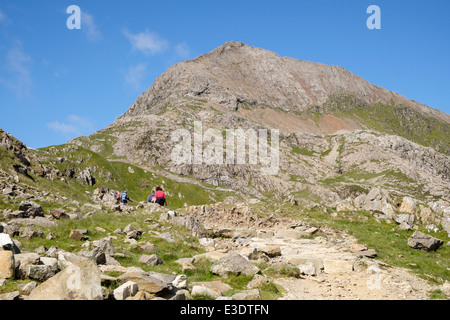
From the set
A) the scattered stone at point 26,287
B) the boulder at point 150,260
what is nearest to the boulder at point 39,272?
the scattered stone at point 26,287

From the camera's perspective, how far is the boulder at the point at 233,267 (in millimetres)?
15070

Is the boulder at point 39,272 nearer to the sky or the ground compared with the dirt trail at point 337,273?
nearer to the sky

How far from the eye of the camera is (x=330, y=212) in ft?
133

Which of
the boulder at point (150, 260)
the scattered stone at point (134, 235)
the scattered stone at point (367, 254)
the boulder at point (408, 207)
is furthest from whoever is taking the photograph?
the boulder at point (408, 207)

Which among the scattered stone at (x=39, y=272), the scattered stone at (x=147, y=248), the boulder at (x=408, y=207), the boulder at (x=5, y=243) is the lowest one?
the scattered stone at (x=147, y=248)

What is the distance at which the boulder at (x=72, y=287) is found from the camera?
8594mm

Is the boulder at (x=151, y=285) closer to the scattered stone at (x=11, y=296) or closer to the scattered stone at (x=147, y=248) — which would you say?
the scattered stone at (x=11, y=296)

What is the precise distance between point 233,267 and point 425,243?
18964mm

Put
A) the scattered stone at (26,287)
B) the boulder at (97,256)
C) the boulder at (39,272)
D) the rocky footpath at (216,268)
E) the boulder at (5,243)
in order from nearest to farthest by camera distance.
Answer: the scattered stone at (26,287), the rocky footpath at (216,268), the boulder at (39,272), the boulder at (5,243), the boulder at (97,256)

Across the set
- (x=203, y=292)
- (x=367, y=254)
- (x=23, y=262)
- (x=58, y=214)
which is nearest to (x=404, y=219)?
(x=367, y=254)

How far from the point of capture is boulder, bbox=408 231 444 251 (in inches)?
997

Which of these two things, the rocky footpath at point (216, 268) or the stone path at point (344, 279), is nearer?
the rocky footpath at point (216, 268)

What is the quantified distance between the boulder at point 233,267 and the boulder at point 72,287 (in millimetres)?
7221

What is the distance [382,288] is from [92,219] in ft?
68.1
